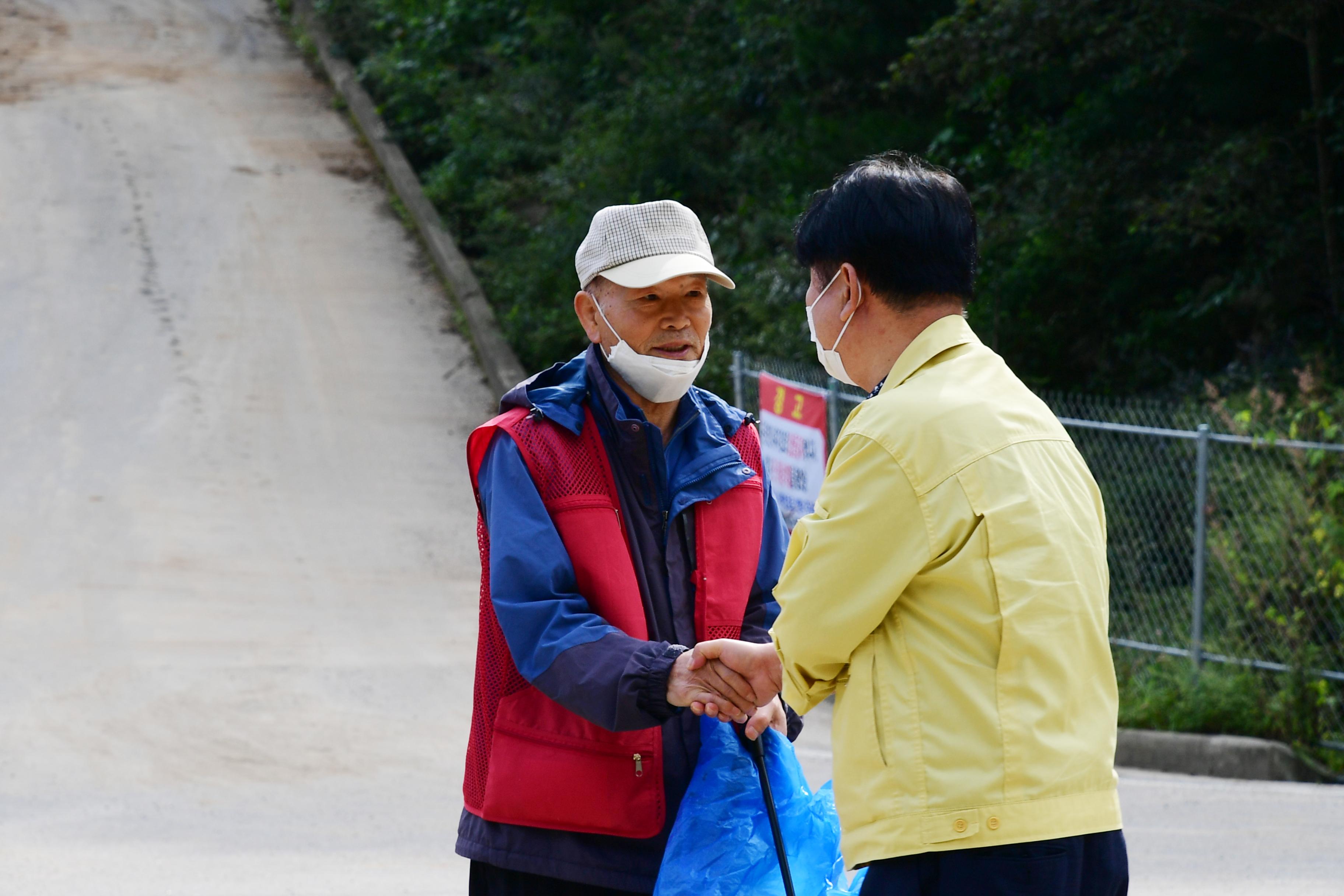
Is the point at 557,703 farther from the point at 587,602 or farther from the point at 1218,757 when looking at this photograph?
the point at 1218,757

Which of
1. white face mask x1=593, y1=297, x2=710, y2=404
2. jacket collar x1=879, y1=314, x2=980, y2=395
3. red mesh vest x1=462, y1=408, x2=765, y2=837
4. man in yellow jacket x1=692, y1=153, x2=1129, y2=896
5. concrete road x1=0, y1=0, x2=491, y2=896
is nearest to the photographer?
man in yellow jacket x1=692, y1=153, x2=1129, y2=896

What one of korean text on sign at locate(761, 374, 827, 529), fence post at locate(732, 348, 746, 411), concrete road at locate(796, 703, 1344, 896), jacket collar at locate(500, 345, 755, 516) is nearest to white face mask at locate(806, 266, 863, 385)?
jacket collar at locate(500, 345, 755, 516)

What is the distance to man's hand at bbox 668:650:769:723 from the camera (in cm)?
248

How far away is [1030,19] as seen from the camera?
9203mm

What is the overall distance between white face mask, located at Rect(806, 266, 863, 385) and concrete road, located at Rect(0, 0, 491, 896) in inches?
129

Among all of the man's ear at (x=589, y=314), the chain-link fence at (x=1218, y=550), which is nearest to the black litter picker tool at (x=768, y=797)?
the man's ear at (x=589, y=314)

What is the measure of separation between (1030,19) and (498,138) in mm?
8768

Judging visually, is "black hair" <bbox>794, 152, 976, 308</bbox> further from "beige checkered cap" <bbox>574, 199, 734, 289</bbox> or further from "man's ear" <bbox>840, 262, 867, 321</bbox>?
"beige checkered cap" <bbox>574, 199, 734, 289</bbox>

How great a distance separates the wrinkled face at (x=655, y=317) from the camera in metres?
2.84

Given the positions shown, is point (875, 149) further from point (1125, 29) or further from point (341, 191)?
point (341, 191)

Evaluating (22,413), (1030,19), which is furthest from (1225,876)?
(22,413)

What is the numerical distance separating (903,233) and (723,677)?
0.85m

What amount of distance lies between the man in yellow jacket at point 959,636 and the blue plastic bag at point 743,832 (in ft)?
1.62

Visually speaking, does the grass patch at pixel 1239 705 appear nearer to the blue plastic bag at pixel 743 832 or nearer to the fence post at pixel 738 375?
the fence post at pixel 738 375
